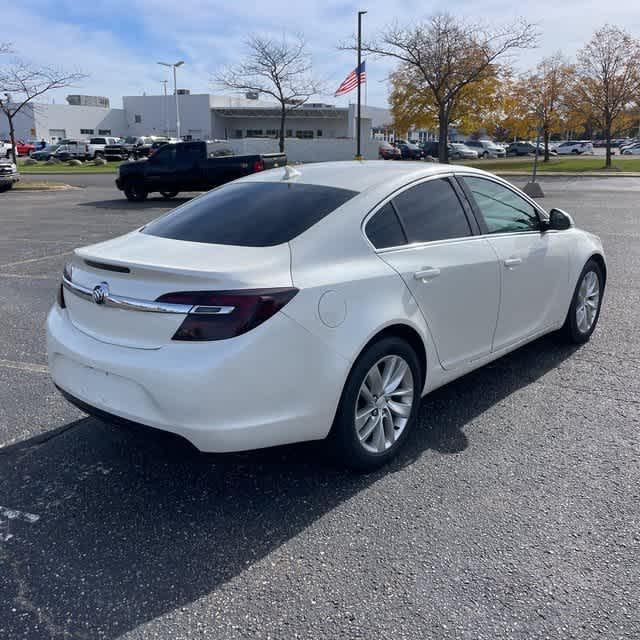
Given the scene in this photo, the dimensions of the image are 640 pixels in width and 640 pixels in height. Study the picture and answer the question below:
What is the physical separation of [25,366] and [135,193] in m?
16.7

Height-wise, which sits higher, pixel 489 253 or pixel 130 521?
pixel 489 253

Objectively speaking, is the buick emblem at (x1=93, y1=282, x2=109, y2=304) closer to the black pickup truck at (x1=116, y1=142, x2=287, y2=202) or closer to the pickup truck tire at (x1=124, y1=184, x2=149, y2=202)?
the black pickup truck at (x1=116, y1=142, x2=287, y2=202)

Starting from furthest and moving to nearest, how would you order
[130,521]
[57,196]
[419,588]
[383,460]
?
[57,196] < [383,460] < [130,521] < [419,588]

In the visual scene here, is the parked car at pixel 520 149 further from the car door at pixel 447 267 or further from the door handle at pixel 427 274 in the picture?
the door handle at pixel 427 274

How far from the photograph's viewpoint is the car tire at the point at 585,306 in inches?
213

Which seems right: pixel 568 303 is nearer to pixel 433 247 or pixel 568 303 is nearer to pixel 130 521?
pixel 433 247

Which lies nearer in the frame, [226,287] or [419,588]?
[419,588]

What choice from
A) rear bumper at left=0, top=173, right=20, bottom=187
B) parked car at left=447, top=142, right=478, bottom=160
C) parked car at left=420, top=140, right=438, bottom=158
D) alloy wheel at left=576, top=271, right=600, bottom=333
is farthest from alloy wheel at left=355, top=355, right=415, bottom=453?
parked car at left=447, top=142, right=478, bottom=160

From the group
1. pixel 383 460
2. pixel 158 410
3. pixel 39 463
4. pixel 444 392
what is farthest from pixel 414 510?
pixel 39 463

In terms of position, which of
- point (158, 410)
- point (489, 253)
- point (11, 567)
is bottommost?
point (11, 567)

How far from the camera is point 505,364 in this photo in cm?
525

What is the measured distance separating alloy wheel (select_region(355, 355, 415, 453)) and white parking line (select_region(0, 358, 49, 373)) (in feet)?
9.65

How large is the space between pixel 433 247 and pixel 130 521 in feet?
7.28

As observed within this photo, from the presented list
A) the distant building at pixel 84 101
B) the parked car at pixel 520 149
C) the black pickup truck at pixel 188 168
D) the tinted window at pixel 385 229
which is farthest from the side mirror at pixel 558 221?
the distant building at pixel 84 101
